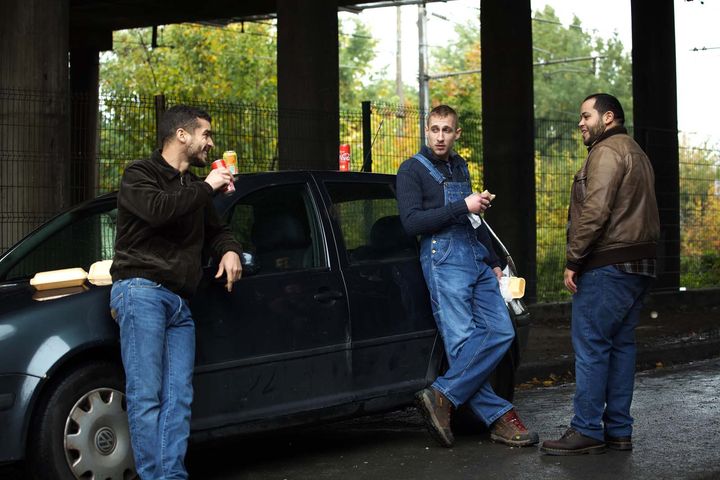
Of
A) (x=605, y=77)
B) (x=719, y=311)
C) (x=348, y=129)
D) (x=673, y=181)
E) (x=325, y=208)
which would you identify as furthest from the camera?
(x=605, y=77)

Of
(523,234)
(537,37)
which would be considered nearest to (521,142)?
(523,234)

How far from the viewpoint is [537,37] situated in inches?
3002

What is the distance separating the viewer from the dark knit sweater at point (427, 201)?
21.9 ft

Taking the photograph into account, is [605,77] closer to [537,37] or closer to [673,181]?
[537,37]

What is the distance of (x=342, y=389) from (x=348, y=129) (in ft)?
28.9

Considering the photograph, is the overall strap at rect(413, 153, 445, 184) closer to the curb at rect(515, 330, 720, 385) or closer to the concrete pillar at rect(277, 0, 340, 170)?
the curb at rect(515, 330, 720, 385)

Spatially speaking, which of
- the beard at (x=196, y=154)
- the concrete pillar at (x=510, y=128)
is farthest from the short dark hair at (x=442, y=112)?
the concrete pillar at (x=510, y=128)

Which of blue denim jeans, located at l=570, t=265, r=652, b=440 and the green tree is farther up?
the green tree

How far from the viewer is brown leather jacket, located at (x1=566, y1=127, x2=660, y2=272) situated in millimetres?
6492

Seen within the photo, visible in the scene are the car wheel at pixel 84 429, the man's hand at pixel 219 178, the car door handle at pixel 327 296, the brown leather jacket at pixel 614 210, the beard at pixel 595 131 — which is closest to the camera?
the car wheel at pixel 84 429

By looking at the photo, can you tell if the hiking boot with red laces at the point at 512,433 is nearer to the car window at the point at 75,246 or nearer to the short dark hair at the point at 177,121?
the car window at the point at 75,246

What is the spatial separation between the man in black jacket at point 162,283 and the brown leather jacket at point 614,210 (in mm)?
2139

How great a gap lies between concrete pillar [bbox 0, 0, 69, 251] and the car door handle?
16.2ft

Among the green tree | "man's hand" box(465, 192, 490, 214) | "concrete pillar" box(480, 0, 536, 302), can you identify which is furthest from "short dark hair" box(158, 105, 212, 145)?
the green tree
